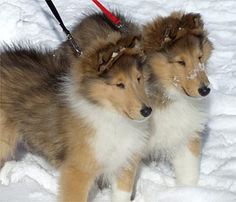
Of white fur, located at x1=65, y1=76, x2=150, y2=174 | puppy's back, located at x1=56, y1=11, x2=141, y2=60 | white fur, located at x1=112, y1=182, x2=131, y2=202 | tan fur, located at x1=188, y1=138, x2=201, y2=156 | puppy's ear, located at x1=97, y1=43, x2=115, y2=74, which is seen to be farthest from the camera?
puppy's back, located at x1=56, y1=11, x2=141, y2=60

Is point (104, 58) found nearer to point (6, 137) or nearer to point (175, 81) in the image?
point (175, 81)

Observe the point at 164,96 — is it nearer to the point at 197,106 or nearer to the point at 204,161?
the point at 197,106

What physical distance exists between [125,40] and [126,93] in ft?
1.21

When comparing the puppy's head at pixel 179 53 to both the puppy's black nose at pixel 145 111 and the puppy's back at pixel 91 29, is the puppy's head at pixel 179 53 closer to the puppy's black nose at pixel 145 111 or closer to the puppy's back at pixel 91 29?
the puppy's black nose at pixel 145 111

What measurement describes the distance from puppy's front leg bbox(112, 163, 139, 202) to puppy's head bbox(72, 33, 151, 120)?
2.25ft

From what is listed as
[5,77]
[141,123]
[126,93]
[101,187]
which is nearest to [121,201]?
[101,187]

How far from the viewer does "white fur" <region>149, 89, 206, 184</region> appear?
4.72 m

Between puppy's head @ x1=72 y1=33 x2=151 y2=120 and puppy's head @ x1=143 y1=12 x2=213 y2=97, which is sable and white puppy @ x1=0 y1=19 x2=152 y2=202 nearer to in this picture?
puppy's head @ x1=72 y1=33 x2=151 y2=120

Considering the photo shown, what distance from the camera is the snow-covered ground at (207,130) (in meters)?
4.86

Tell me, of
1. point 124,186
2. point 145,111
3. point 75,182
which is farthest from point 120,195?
point 145,111

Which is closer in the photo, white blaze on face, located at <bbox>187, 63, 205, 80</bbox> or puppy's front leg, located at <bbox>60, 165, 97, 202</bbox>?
puppy's front leg, located at <bbox>60, 165, 97, 202</bbox>

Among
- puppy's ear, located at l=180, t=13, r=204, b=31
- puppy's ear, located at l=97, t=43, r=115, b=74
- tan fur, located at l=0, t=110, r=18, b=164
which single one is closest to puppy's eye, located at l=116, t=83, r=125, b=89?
puppy's ear, located at l=97, t=43, r=115, b=74

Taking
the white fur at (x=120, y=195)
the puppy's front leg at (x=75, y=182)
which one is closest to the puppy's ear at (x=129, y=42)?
the puppy's front leg at (x=75, y=182)

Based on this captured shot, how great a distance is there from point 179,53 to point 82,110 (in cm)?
86
